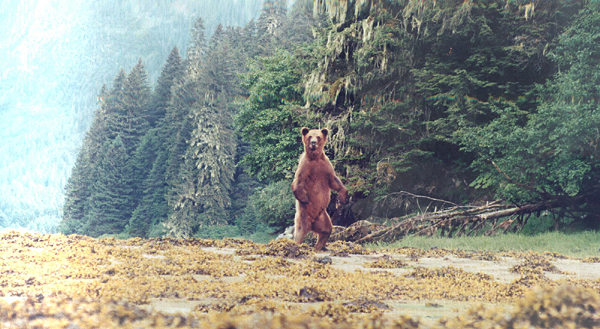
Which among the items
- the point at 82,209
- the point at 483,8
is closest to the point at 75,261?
the point at 82,209

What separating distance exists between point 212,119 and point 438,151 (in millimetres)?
7312

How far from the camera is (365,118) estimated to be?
12.2 meters

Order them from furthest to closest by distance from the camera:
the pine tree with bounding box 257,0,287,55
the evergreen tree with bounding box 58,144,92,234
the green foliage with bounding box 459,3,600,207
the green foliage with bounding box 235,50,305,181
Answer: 1. the green foliage with bounding box 235,50,305,181
2. the green foliage with bounding box 459,3,600,207
3. the pine tree with bounding box 257,0,287,55
4. the evergreen tree with bounding box 58,144,92,234

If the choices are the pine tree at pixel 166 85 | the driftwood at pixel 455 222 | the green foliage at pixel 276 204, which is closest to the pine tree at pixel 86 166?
the pine tree at pixel 166 85

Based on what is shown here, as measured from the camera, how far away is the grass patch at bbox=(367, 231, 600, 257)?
770 cm

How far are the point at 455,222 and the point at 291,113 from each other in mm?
5168

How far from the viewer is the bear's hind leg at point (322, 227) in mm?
6293

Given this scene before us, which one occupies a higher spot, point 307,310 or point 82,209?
point 82,209

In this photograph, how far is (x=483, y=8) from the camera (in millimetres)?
12562

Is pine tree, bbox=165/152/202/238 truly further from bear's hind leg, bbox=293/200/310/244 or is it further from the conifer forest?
bear's hind leg, bbox=293/200/310/244

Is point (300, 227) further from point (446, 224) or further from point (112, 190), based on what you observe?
point (446, 224)

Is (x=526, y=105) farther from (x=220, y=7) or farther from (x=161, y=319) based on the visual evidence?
(x=161, y=319)

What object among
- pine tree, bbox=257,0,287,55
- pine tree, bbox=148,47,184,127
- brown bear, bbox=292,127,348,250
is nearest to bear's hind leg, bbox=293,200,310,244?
brown bear, bbox=292,127,348,250

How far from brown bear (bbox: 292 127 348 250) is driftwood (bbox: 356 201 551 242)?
4099 millimetres
